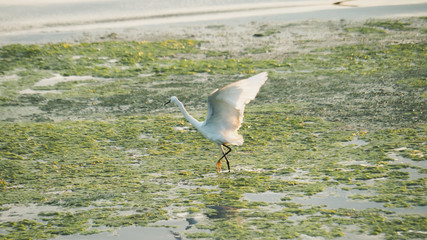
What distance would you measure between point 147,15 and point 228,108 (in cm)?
1585

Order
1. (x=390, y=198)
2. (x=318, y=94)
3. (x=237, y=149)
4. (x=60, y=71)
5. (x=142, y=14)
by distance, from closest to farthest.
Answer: (x=390, y=198) < (x=237, y=149) < (x=318, y=94) < (x=60, y=71) < (x=142, y=14)

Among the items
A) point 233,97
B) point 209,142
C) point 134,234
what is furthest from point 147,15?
point 134,234

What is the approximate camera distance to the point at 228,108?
334 inches

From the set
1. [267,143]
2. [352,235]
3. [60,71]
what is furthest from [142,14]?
[352,235]

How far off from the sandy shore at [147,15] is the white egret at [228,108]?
10.6 meters

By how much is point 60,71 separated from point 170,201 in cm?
856

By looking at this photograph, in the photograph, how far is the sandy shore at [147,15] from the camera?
66.1 feet

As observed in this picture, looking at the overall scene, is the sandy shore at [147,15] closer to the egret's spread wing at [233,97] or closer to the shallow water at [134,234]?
the egret's spread wing at [233,97]

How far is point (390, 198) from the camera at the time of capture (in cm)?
768

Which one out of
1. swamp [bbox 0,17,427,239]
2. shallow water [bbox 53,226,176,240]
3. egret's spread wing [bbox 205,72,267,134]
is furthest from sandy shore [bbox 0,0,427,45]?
shallow water [bbox 53,226,176,240]

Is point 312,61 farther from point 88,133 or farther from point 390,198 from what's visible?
point 390,198

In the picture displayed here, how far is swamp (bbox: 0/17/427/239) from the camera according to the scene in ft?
24.2

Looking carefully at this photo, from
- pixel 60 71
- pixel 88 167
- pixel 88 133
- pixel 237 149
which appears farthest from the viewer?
pixel 60 71

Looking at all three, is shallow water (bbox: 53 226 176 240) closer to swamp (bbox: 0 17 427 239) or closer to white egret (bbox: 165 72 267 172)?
swamp (bbox: 0 17 427 239)
